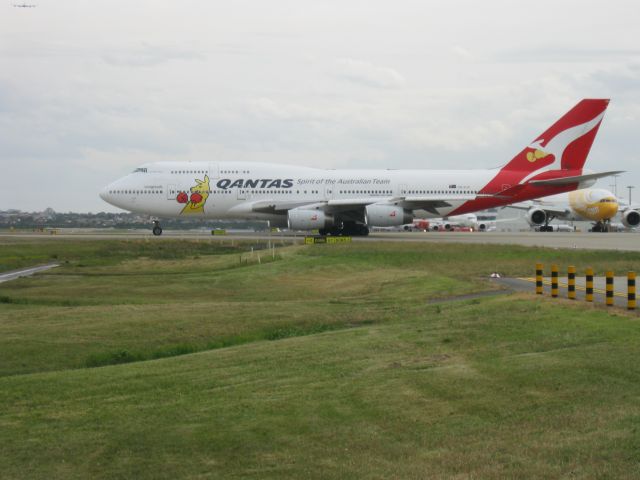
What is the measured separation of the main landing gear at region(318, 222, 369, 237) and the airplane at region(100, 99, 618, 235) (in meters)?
0.06

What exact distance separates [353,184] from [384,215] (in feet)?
16.0

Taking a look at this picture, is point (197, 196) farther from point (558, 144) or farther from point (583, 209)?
point (583, 209)

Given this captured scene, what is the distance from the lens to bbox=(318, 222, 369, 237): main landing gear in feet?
178

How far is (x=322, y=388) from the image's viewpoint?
12.4 m

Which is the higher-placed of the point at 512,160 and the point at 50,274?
the point at 512,160

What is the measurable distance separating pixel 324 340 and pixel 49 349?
16.9 feet

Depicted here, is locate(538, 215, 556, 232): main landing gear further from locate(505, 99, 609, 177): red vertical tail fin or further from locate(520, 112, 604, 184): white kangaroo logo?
locate(520, 112, 604, 184): white kangaroo logo

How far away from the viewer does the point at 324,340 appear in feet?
54.4

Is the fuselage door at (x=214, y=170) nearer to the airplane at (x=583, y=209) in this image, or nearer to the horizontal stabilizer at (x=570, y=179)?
the horizontal stabilizer at (x=570, y=179)

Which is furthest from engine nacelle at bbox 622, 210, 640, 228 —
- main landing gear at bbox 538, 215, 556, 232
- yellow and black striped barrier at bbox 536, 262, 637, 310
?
yellow and black striped barrier at bbox 536, 262, 637, 310

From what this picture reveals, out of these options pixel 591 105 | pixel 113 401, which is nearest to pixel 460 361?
pixel 113 401

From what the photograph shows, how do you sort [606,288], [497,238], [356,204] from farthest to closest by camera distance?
[497,238]
[356,204]
[606,288]

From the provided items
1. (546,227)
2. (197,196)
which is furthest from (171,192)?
(546,227)

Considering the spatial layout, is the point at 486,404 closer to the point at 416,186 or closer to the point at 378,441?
the point at 378,441
